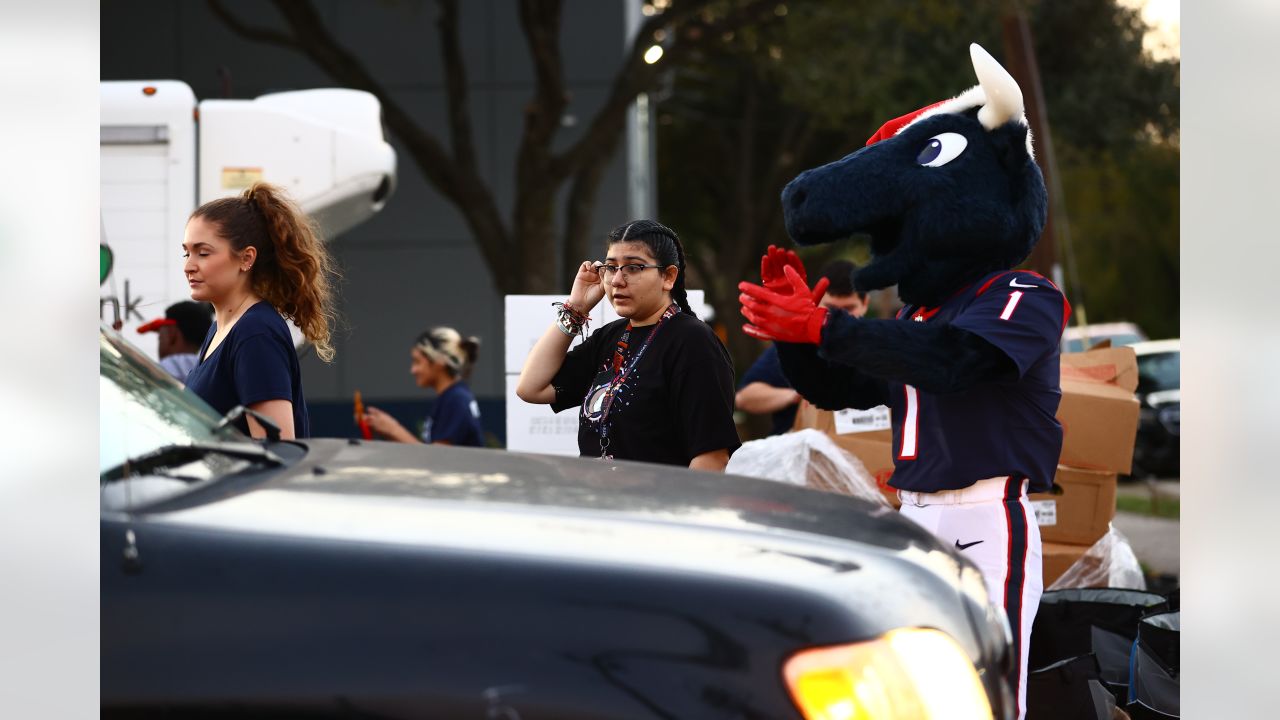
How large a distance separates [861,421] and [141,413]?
13.2ft

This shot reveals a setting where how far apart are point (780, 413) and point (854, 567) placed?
498 centimetres

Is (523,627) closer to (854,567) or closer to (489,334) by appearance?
(854,567)

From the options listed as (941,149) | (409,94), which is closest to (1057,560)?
(941,149)

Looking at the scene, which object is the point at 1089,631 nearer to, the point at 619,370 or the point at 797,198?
the point at 619,370

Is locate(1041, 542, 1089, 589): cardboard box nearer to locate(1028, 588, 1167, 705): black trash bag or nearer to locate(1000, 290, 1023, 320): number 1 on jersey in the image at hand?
locate(1028, 588, 1167, 705): black trash bag

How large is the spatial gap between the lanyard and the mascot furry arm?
481 mm

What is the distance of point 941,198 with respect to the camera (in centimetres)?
349

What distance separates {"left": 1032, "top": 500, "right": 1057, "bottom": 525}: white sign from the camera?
591cm

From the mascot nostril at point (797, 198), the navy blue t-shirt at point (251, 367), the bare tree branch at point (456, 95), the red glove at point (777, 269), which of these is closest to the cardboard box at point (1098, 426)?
the mascot nostril at point (797, 198)

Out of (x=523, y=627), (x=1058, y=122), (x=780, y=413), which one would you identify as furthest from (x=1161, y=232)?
(x=523, y=627)

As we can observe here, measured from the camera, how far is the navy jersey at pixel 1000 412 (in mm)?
3312

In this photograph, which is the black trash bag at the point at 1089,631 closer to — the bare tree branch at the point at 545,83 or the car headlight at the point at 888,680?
the car headlight at the point at 888,680

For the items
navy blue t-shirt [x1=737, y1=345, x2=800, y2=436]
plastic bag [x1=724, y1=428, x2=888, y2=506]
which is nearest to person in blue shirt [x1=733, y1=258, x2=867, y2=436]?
navy blue t-shirt [x1=737, y1=345, x2=800, y2=436]
